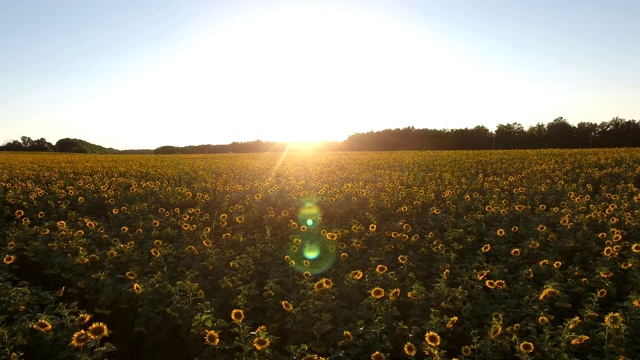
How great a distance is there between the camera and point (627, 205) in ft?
27.3

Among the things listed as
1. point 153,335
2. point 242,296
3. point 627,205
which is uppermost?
point 627,205

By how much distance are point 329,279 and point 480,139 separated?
65.7 meters

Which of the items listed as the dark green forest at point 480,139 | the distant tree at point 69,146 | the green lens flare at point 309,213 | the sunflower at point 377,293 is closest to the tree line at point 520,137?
the dark green forest at point 480,139

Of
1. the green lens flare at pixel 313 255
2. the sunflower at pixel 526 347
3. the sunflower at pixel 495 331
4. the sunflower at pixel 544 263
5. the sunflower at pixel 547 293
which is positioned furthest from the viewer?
the green lens flare at pixel 313 255

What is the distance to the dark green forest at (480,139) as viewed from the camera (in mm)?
59969

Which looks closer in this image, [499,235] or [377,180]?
[499,235]

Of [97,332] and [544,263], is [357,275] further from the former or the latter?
[97,332]

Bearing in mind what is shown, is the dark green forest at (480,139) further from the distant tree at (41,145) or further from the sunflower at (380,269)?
the sunflower at (380,269)

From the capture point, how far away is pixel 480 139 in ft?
215

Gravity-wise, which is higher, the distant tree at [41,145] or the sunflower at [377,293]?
the distant tree at [41,145]

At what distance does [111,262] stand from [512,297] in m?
6.18

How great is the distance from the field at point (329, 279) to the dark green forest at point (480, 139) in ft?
154

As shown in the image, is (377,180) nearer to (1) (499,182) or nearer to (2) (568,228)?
(1) (499,182)

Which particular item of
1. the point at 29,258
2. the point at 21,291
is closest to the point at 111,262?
the point at 21,291
